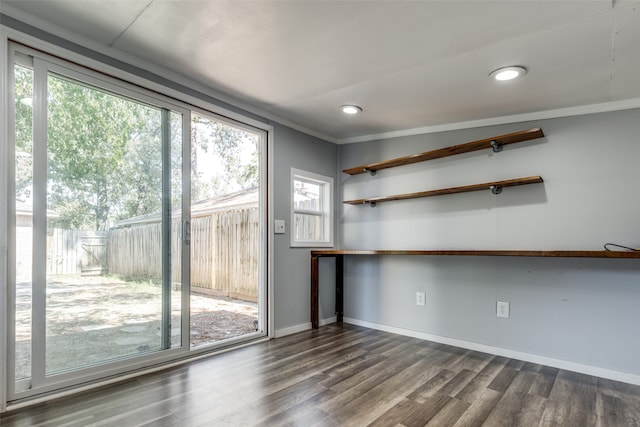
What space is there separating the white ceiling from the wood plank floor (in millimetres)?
2155

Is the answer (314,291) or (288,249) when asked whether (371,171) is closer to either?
(288,249)

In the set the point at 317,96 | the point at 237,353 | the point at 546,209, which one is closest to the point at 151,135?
the point at 317,96

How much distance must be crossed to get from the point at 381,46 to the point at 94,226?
2.19m

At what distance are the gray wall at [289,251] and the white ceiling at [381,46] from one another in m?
0.71

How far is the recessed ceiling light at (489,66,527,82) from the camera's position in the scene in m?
2.29

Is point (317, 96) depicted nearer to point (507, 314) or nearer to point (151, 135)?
point (151, 135)

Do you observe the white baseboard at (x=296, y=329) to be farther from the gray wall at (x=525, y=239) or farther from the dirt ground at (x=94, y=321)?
the dirt ground at (x=94, y=321)

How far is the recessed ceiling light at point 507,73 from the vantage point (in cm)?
229

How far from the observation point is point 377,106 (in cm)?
305

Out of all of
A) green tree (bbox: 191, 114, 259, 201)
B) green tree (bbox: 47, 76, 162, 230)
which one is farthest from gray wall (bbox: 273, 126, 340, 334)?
green tree (bbox: 47, 76, 162, 230)

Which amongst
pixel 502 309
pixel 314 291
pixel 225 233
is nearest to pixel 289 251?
pixel 314 291

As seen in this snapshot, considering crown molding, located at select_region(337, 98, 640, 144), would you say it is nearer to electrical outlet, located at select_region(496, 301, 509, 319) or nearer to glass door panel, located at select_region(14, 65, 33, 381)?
electrical outlet, located at select_region(496, 301, 509, 319)

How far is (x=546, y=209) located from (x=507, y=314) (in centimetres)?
97

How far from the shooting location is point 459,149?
10.3 ft
